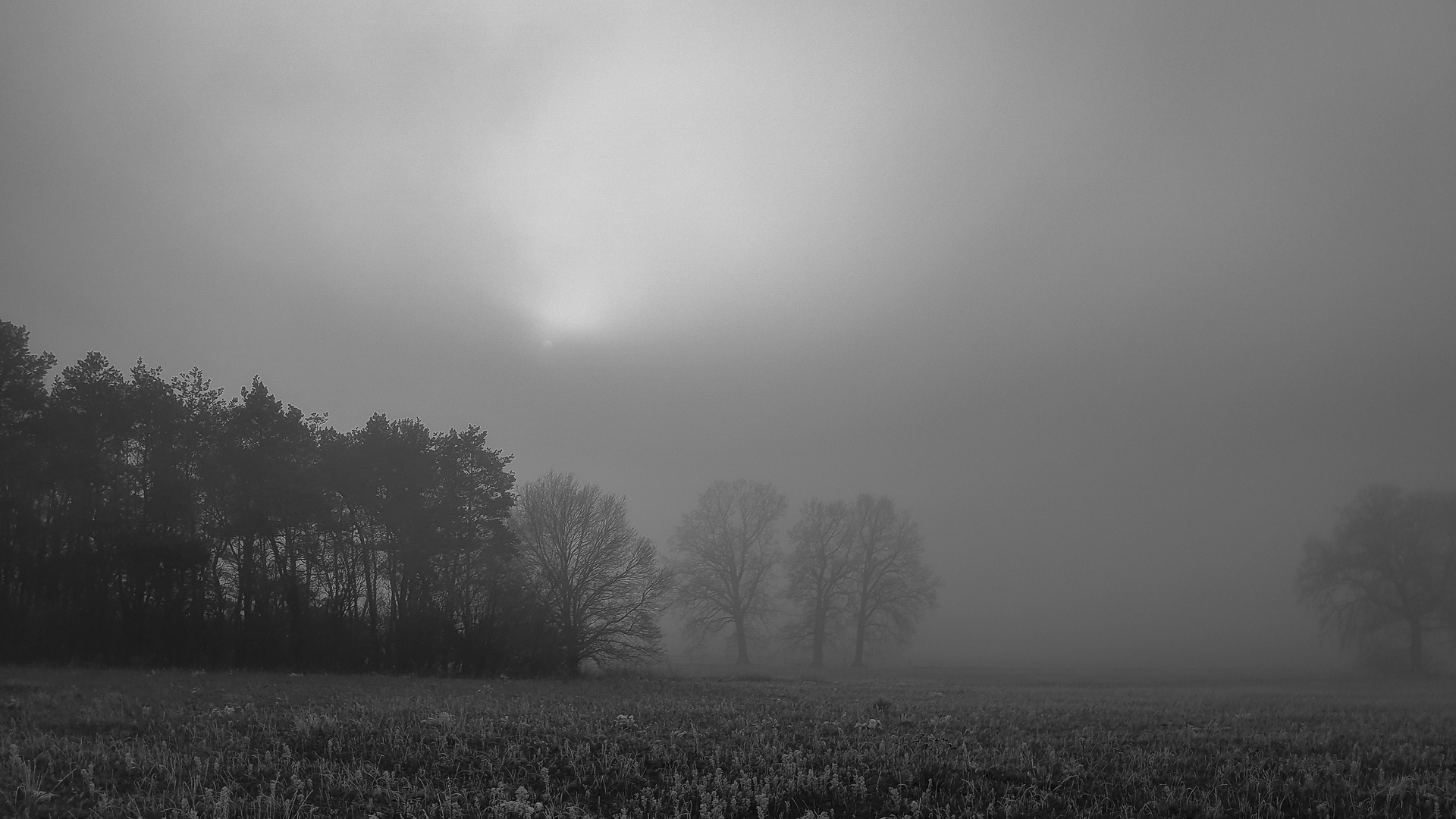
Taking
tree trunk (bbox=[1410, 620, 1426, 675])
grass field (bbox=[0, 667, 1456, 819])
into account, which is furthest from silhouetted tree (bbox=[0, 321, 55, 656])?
tree trunk (bbox=[1410, 620, 1426, 675])

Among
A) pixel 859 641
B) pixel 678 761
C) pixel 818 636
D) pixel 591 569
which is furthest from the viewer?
pixel 818 636

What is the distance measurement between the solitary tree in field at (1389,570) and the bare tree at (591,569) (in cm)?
4997

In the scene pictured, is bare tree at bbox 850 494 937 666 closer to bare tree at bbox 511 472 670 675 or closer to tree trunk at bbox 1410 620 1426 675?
bare tree at bbox 511 472 670 675

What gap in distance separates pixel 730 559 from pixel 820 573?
8.22m

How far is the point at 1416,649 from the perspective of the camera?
52.4m

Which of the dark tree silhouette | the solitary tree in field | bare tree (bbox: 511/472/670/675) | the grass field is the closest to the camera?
the grass field

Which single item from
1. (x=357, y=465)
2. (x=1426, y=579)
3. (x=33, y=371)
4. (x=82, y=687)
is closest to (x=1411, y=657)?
(x=1426, y=579)

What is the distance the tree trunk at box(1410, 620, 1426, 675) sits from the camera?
52219mm

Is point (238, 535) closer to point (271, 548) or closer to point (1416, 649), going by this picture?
point (271, 548)

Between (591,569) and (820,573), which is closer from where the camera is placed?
(591,569)

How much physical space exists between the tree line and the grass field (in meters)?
18.7

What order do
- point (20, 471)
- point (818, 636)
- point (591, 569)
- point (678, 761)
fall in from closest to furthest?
1. point (678, 761)
2. point (20, 471)
3. point (591, 569)
4. point (818, 636)

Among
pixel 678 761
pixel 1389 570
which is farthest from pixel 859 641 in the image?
pixel 678 761

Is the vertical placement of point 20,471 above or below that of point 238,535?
above
